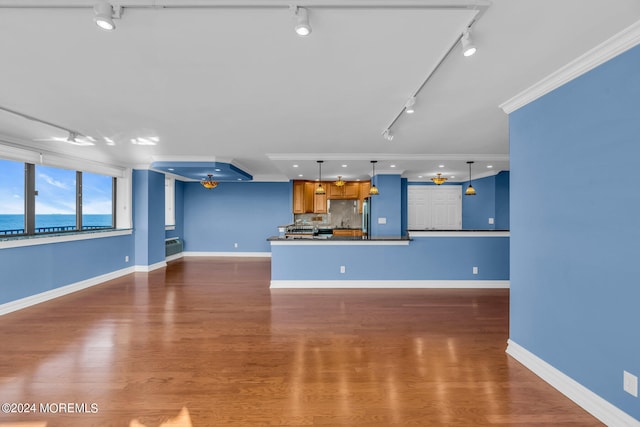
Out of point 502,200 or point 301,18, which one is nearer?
point 301,18

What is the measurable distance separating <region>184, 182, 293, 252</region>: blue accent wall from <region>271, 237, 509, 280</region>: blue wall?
3545 mm

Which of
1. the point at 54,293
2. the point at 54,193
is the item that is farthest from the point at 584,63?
the point at 54,193

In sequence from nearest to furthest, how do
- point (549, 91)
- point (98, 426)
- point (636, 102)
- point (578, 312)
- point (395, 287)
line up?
point (636, 102) < point (98, 426) < point (578, 312) < point (549, 91) < point (395, 287)

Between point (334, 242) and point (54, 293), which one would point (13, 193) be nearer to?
point (54, 293)

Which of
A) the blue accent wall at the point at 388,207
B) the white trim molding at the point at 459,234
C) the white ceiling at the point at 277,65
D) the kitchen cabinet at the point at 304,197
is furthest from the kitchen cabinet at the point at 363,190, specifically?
the white ceiling at the point at 277,65

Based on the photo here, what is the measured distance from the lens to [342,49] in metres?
1.81

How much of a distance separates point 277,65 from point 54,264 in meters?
5.02

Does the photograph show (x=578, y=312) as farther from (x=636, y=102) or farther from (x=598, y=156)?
(x=636, y=102)

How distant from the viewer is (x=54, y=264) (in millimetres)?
4395

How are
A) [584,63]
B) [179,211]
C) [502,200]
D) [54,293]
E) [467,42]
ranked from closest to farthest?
[467,42], [584,63], [54,293], [502,200], [179,211]

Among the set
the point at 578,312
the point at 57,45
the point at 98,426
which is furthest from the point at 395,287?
the point at 57,45

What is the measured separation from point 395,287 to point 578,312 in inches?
122

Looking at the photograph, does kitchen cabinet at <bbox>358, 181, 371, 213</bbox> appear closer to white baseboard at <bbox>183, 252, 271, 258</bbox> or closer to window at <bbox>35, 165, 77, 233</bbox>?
white baseboard at <bbox>183, 252, 271, 258</bbox>

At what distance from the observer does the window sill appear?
372 centimetres
